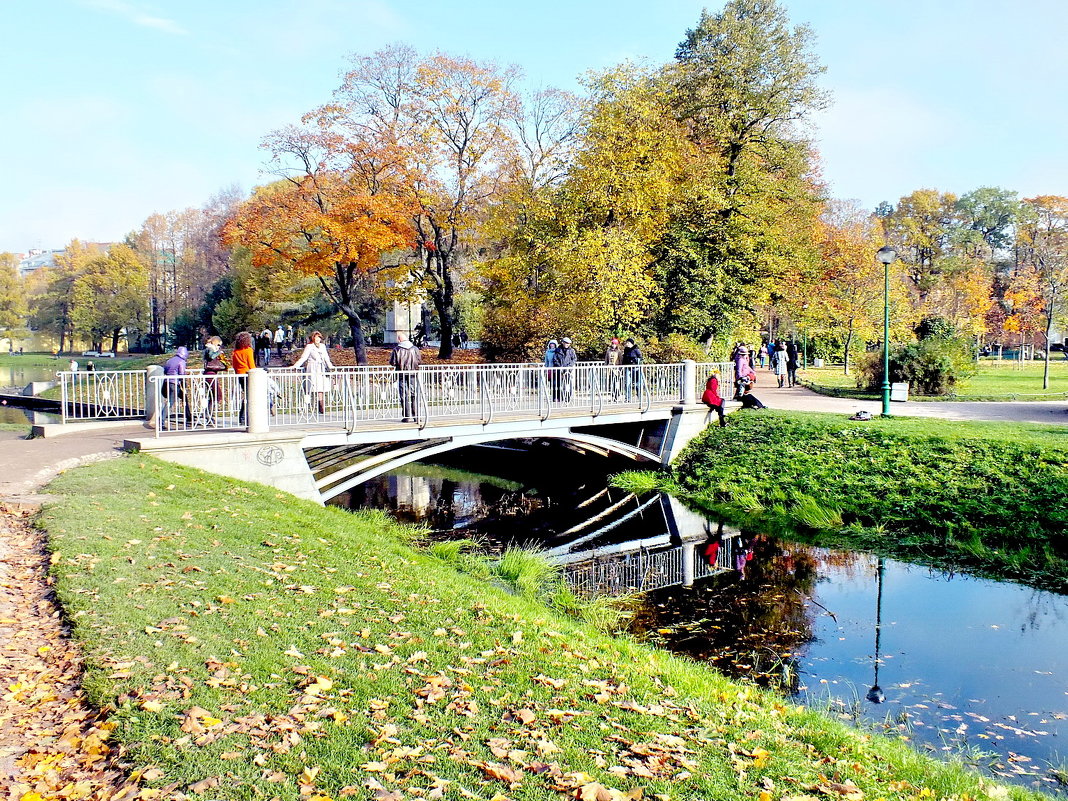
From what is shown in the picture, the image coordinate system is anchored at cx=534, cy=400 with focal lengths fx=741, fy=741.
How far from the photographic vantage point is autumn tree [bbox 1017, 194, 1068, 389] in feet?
103

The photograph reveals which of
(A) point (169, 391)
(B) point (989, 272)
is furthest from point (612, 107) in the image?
(B) point (989, 272)

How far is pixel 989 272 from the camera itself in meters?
56.8

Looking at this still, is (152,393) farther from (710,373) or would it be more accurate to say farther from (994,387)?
(994,387)

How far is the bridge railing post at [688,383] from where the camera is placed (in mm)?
20328

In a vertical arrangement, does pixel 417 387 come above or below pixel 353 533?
above

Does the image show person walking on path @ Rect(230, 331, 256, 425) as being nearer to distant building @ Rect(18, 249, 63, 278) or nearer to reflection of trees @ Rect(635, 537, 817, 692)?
reflection of trees @ Rect(635, 537, 817, 692)

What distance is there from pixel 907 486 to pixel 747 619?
22.7 ft

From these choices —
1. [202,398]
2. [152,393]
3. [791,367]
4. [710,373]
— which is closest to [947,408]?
[710,373]

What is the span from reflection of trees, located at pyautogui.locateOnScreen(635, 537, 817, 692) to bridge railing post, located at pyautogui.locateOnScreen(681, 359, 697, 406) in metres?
7.85

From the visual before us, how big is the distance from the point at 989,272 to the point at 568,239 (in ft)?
160

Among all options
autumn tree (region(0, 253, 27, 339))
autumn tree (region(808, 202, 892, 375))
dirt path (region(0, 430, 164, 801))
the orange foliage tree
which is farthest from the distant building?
dirt path (region(0, 430, 164, 801))

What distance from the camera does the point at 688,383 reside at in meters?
20.4

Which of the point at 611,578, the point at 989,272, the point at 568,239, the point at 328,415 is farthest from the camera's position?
the point at 989,272

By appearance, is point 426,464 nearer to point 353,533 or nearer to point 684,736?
point 353,533
